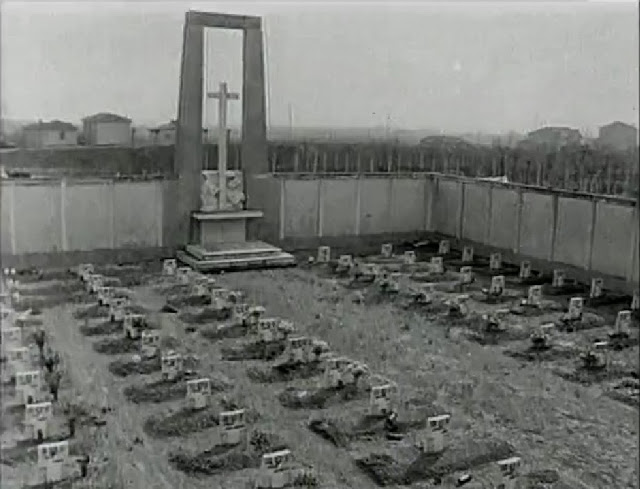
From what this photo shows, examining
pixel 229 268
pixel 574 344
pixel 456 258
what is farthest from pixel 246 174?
pixel 574 344

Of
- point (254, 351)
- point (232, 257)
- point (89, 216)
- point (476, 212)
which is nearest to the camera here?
point (254, 351)

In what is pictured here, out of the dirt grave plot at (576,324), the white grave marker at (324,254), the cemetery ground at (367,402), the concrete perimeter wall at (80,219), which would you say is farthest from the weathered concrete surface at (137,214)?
the dirt grave plot at (576,324)

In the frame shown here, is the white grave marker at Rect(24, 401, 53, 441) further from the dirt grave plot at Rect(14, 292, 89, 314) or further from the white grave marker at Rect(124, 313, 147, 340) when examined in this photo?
the white grave marker at Rect(124, 313, 147, 340)

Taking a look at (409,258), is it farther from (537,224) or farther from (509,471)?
(509,471)

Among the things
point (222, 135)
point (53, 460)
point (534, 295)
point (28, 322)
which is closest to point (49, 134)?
point (28, 322)

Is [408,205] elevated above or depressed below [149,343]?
above

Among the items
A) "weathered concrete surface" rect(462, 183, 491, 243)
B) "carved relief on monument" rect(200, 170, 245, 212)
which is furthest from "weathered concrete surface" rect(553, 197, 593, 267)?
"carved relief on monument" rect(200, 170, 245, 212)

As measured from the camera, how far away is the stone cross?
11.7 feet

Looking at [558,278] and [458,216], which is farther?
[458,216]

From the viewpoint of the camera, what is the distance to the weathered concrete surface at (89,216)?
2.12m

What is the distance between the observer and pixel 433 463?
1429 mm

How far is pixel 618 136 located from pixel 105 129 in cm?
153

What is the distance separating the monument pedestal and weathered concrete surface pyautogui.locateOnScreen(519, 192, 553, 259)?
116 centimetres

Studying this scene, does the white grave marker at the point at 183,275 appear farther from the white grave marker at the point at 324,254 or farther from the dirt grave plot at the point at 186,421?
the dirt grave plot at the point at 186,421
